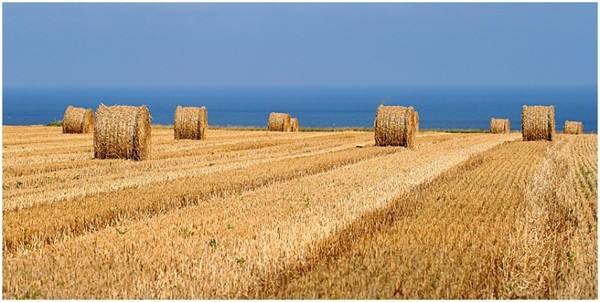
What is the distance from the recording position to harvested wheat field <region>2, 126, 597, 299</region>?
717 cm

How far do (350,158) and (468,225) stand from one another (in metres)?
11.0

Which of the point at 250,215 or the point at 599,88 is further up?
the point at 599,88

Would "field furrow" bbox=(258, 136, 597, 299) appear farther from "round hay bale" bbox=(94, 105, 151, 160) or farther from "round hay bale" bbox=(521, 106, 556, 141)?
"round hay bale" bbox=(521, 106, 556, 141)

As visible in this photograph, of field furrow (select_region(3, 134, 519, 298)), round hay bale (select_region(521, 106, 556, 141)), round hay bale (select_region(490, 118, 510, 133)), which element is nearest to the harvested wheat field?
field furrow (select_region(3, 134, 519, 298))

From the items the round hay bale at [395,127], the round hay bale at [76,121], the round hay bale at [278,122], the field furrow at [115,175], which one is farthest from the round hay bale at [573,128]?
the round hay bale at [76,121]

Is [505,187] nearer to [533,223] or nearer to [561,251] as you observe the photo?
[533,223]

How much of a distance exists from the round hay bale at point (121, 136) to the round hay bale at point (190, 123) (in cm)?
827

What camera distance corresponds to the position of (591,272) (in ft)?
25.8

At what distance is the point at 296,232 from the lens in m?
9.18

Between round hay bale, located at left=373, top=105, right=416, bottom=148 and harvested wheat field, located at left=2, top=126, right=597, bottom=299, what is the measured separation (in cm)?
755

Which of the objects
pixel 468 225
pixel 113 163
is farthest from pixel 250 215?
pixel 113 163

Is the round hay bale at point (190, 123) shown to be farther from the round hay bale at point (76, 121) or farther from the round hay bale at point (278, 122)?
the round hay bale at point (278, 122)

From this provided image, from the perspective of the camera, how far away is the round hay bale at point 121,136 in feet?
65.1

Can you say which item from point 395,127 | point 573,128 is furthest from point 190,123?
point 573,128
